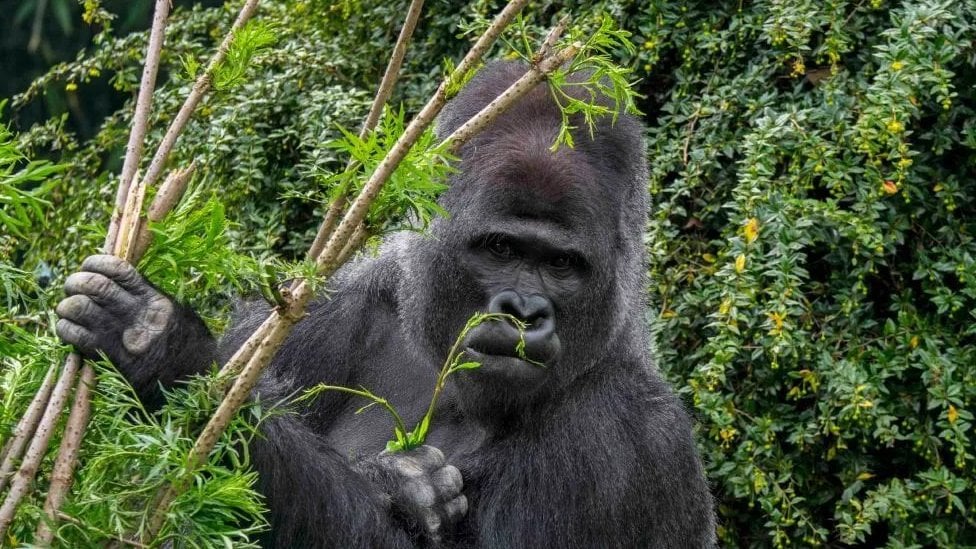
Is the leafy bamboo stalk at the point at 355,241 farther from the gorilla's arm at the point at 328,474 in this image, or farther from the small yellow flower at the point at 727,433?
the small yellow flower at the point at 727,433

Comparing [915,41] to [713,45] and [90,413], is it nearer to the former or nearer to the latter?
[713,45]

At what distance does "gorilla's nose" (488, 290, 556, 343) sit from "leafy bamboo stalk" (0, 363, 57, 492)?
1.21 metres

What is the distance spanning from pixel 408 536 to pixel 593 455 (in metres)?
0.63

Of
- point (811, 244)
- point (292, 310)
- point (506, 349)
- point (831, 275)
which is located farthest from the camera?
point (831, 275)

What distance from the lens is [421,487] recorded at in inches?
135

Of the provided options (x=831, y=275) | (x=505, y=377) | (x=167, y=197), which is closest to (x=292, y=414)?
(x=505, y=377)

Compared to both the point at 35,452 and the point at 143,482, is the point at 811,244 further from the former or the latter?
the point at 35,452

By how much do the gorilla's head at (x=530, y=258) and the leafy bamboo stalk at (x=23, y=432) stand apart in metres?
1.16

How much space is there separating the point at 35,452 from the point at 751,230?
2.79 metres

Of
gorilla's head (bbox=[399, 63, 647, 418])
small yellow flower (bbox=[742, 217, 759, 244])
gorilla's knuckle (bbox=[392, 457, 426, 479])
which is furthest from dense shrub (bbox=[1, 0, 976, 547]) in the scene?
gorilla's knuckle (bbox=[392, 457, 426, 479])

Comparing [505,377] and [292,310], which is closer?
[292,310]

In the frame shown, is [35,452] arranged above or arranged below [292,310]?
below

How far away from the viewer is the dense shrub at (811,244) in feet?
14.8

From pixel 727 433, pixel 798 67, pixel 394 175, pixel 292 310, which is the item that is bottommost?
pixel 727 433
